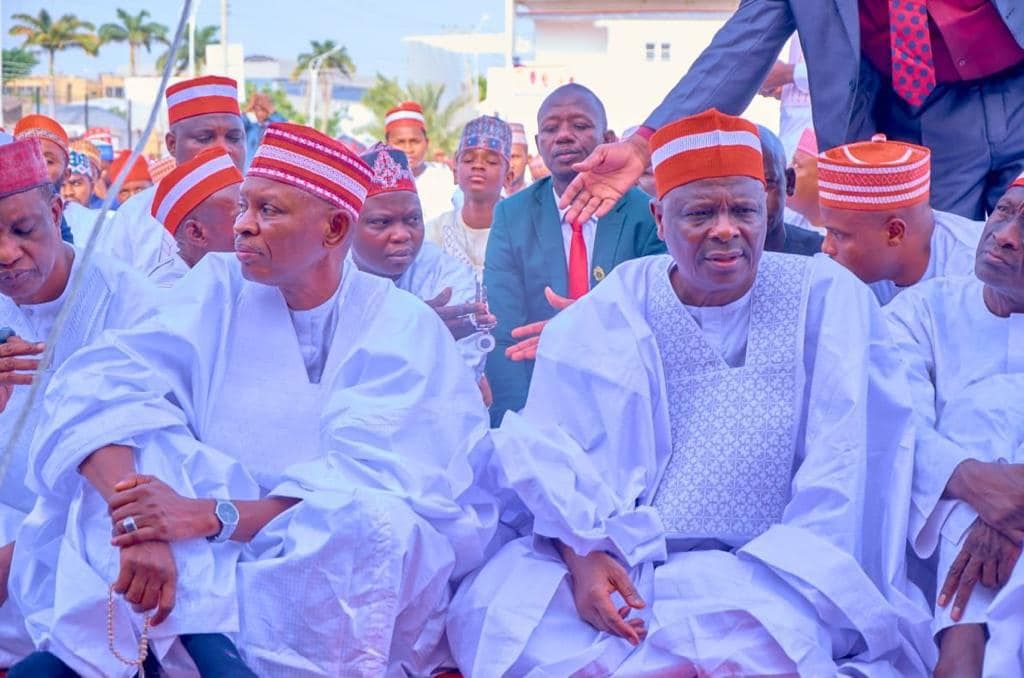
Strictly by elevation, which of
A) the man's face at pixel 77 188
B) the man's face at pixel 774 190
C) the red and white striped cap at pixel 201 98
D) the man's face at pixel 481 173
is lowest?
the man's face at pixel 77 188

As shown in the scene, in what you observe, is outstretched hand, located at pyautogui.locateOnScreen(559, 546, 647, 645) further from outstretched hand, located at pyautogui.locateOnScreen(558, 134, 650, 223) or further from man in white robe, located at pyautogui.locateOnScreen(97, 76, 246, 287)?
man in white robe, located at pyautogui.locateOnScreen(97, 76, 246, 287)

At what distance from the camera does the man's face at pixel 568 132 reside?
676 cm

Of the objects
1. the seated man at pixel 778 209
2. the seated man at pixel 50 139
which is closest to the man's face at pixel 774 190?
the seated man at pixel 778 209

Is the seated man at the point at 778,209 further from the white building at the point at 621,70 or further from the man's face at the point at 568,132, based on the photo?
the white building at the point at 621,70

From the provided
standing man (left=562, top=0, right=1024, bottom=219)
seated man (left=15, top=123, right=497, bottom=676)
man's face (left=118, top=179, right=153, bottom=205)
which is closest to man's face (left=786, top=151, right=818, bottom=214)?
standing man (left=562, top=0, right=1024, bottom=219)

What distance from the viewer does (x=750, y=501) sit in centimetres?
409

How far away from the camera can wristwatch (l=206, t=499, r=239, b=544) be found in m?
3.82

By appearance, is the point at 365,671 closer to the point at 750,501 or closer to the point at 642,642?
the point at 642,642

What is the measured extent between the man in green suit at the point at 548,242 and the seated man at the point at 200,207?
130 cm

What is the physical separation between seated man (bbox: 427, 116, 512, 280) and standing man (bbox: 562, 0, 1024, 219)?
3.38 meters

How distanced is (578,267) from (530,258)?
0.81 ft

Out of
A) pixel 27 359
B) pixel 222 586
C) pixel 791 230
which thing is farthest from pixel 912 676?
pixel 27 359

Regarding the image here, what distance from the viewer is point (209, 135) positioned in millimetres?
7027

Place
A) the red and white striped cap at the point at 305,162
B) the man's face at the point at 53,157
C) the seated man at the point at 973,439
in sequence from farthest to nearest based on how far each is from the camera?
the man's face at the point at 53,157 → the red and white striped cap at the point at 305,162 → the seated man at the point at 973,439
